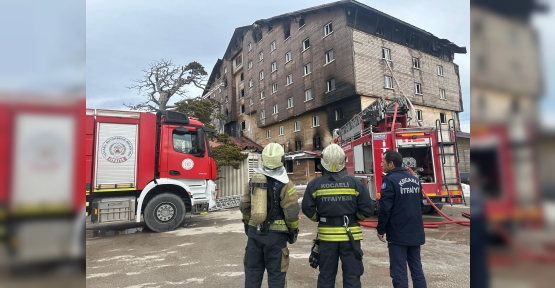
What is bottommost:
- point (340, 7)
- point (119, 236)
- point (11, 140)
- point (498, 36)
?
point (119, 236)

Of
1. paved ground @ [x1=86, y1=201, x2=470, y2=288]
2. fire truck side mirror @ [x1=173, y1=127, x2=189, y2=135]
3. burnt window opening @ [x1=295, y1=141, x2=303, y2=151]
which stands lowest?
paved ground @ [x1=86, y1=201, x2=470, y2=288]

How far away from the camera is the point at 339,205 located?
118 inches

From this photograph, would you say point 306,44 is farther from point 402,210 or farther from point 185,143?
point 402,210

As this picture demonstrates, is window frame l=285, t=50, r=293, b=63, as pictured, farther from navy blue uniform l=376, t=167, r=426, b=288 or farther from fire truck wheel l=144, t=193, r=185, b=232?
navy blue uniform l=376, t=167, r=426, b=288

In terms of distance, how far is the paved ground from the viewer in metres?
4.07

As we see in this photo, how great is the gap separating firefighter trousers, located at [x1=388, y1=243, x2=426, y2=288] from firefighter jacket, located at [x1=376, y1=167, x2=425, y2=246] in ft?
0.33

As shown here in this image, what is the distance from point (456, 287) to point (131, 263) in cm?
493

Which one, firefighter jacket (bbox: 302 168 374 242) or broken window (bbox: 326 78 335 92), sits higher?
broken window (bbox: 326 78 335 92)

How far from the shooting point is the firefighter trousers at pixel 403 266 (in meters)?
3.11

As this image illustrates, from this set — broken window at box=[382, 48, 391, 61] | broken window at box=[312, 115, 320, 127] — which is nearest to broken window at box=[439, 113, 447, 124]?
broken window at box=[382, 48, 391, 61]

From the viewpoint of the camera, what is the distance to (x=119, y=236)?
24.0 ft

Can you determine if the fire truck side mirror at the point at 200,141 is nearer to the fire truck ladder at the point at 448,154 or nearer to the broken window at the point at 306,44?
the fire truck ladder at the point at 448,154

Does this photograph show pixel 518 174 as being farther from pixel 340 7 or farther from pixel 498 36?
pixel 340 7

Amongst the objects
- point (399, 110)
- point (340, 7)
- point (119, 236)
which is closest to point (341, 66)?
point (340, 7)
